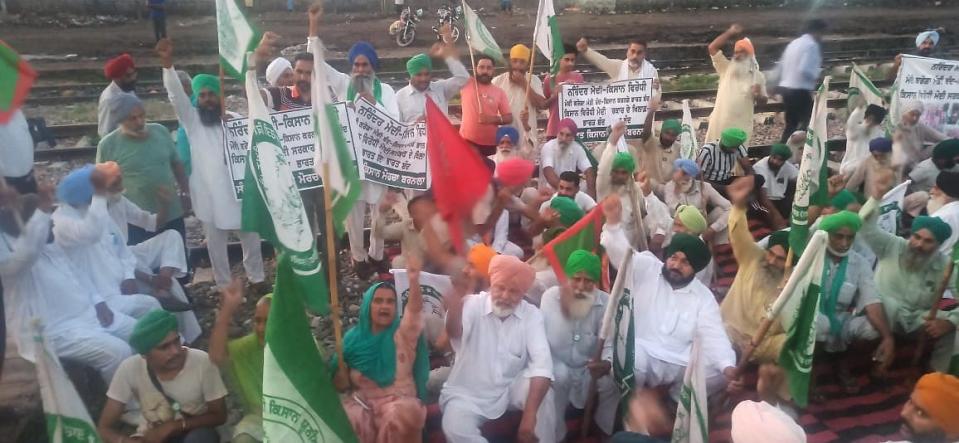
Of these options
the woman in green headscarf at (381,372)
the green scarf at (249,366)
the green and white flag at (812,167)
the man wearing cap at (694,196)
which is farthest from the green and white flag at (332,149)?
the man wearing cap at (694,196)

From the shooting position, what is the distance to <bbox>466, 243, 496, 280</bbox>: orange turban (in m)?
4.36

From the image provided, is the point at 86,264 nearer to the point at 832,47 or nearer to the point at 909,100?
the point at 909,100

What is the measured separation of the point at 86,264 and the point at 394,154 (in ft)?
6.73

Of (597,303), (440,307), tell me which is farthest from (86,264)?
(597,303)

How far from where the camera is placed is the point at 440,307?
14.1 ft

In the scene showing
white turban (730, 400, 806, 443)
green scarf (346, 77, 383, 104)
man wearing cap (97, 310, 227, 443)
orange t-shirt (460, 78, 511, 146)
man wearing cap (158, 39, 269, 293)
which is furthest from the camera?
orange t-shirt (460, 78, 511, 146)

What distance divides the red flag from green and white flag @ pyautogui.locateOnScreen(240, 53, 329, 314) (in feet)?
2.21

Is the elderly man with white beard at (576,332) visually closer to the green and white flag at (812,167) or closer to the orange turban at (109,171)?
the green and white flag at (812,167)

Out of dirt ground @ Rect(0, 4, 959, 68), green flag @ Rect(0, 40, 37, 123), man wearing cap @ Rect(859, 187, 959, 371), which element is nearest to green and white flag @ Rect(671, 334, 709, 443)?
man wearing cap @ Rect(859, 187, 959, 371)

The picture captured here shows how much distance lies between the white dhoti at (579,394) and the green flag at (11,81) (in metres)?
2.85

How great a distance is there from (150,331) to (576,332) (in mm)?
2108

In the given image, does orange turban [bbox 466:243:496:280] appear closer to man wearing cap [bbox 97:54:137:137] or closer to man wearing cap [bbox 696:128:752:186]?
man wearing cap [bbox 97:54:137:137]

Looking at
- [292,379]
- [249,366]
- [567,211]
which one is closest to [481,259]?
[567,211]

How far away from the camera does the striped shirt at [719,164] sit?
21.1 feet
